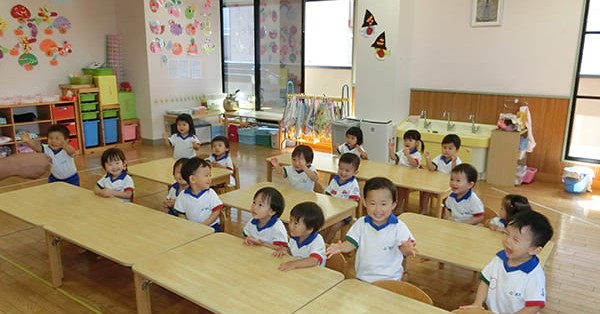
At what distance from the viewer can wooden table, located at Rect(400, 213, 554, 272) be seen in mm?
2539

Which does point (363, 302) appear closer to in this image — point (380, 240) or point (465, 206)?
point (380, 240)

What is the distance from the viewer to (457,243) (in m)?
2.75

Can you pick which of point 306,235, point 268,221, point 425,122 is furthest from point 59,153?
point 425,122

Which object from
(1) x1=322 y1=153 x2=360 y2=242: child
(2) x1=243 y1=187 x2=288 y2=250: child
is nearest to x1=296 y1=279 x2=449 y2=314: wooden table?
Answer: (2) x1=243 y1=187 x2=288 y2=250: child

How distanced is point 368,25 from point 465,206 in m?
3.72

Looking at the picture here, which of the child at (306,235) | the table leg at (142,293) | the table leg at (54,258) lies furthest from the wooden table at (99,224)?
the child at (306,235)

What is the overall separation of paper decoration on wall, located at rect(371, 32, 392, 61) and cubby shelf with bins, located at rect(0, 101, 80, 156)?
470 centimetres

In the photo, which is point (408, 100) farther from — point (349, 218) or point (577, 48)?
point (349, 218)

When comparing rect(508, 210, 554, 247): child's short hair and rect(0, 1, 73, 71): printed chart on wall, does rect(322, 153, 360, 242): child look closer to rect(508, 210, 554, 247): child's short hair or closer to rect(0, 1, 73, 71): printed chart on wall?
rect(508, 210, 554, 247): child's short hair

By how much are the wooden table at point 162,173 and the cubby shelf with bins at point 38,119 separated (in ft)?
10.3

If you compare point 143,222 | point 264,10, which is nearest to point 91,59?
point 264,10

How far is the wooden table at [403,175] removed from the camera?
3900mm

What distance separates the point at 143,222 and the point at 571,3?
5573 millimetres

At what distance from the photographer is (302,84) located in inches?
333
